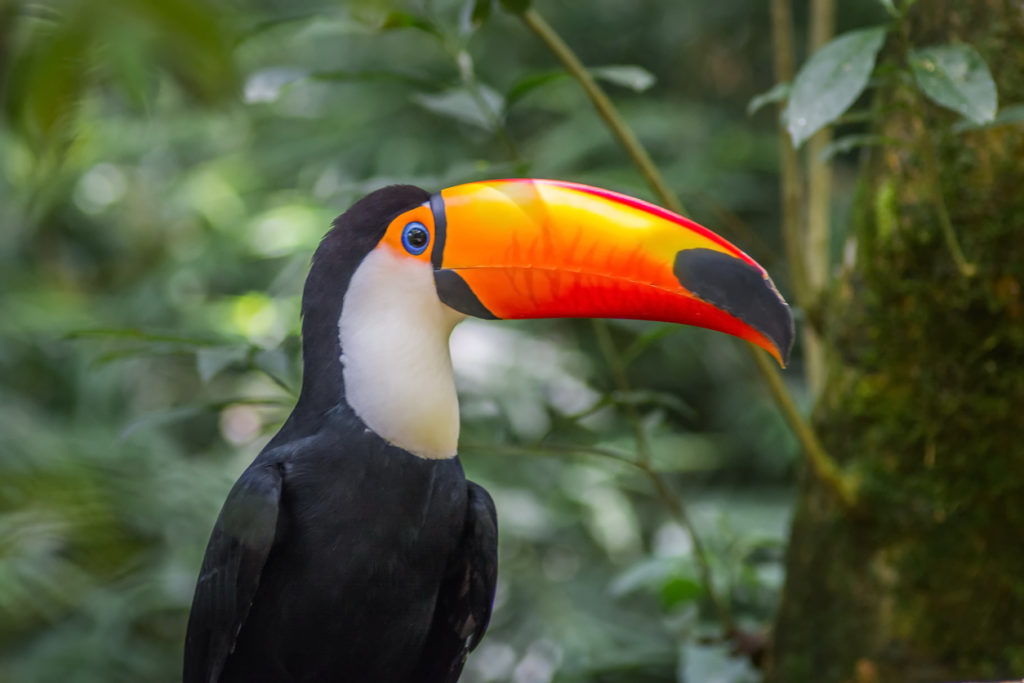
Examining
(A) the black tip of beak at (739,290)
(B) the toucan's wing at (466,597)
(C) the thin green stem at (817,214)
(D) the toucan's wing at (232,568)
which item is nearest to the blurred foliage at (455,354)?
(C) the thin green stem at (817,214)

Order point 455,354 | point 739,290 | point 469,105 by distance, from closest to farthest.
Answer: point 739,290 < point 469,105 < point 455,354

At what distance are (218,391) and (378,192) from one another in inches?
131

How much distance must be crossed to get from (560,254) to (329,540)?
0.54m

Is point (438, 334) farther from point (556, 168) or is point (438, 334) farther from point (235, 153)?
point (235, 153)

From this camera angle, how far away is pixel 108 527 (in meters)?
3.93

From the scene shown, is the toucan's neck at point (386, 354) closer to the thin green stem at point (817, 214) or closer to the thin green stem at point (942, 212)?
the thin green stem at point (942, 212)

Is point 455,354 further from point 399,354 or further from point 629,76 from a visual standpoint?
point 399,354

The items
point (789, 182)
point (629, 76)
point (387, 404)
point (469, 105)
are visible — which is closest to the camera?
point (387, 404)

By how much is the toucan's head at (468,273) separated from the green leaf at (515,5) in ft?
0.91

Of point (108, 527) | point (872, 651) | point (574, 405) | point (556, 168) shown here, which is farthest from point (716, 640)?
point (108, 527)

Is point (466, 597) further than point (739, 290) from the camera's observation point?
Yes

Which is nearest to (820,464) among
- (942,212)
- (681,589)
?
(942,212)

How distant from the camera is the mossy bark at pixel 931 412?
166 centimetres

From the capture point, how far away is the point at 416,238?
5.04 ft
